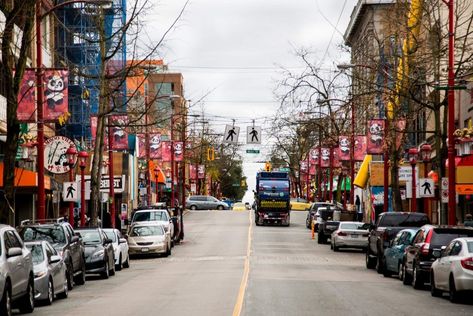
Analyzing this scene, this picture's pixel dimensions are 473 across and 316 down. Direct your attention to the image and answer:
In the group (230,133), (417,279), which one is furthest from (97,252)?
(230,133)

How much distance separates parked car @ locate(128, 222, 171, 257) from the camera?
44125mm

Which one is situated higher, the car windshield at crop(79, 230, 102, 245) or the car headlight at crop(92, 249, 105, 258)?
the car windshield at crop(79, 230, 102, 245)

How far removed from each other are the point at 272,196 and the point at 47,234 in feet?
152

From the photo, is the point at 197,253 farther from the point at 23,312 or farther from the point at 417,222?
the point at 23,312

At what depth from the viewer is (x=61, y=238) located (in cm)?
2636

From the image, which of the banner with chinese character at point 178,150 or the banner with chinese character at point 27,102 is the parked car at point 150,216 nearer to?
the banner with chinese character at point 27,102

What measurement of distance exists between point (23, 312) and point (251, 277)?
35.4 feet

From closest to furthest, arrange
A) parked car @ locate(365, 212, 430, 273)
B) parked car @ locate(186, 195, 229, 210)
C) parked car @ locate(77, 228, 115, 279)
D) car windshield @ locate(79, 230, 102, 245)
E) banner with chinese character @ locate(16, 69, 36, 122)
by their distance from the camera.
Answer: banner with chinese character @ locate(16, 69, 36, 122) → parked car @ locate(77, 228, 115, 279) → car windshield @ locate(79, 230, 102, 245) → parked car @ locate(365, 212, 430, 273) → parked car @ locate(186, 195, 229, 210)

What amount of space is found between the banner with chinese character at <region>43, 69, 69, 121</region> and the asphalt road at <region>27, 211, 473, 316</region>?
16.9ft

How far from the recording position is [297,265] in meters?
36.7

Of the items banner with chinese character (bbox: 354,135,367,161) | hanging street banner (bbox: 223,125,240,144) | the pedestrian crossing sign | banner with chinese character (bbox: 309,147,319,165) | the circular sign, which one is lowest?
the pedestrian crossing sign

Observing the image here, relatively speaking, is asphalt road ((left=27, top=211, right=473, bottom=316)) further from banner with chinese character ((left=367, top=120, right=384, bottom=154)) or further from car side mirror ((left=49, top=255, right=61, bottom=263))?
banner with chinese character ((left=367, top=120, right=384, bottom=154))

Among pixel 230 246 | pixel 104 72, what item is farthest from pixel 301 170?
pixel 104 72

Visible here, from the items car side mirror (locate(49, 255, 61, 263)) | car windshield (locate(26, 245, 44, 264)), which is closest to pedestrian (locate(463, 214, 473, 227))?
car side mirror (locate(49, 255, 61, 263))
